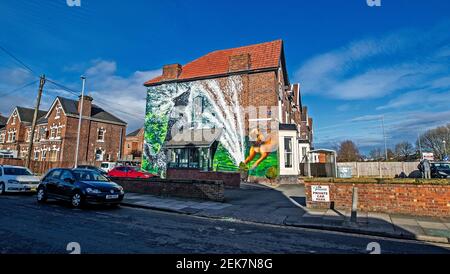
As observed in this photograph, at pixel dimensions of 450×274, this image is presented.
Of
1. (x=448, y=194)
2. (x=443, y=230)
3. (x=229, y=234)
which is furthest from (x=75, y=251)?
(x=448, y=194)

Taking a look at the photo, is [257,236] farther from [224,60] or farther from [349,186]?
[224,60]

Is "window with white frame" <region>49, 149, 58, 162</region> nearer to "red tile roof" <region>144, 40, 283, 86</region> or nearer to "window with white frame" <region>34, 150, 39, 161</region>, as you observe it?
"window with white frame" <region>34, 150, 39, 161</region>

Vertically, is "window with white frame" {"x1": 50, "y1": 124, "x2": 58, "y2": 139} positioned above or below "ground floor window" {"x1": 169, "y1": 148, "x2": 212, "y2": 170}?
above

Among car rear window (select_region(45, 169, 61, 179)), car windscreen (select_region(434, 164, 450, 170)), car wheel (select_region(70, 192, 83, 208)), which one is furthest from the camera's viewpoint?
car windscreen (select_region(434, 164, 450, 170))

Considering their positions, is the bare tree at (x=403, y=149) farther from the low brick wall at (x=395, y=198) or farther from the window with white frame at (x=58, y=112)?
the window with white frame at (x=58, y=112)

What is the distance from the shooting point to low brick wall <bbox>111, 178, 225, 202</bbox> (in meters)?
12.5

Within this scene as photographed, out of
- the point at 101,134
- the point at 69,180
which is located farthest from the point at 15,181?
the point at 101,134

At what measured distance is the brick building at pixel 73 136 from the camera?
3525cm

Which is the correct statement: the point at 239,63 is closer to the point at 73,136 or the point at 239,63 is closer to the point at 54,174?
the point at 54,174

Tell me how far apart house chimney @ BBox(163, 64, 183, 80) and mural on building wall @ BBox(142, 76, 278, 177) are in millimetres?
982

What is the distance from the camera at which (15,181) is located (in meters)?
13.8

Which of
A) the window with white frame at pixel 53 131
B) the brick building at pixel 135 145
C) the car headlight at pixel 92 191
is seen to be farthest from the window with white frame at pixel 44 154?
the car headlight at pixel 92 191

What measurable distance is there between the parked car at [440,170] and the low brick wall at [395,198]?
45.3 ft

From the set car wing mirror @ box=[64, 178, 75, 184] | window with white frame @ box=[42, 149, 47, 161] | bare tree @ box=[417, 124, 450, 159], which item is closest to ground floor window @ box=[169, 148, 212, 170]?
car wing mirror @ box=[64, 178, 75, 184]
